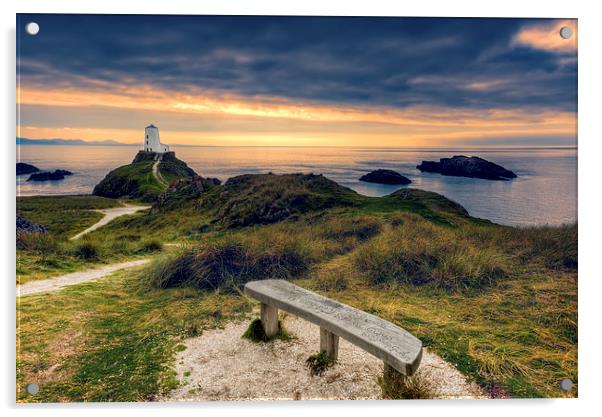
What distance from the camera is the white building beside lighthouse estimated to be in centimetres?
522

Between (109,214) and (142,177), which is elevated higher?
(142,177)

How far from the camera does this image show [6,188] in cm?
462

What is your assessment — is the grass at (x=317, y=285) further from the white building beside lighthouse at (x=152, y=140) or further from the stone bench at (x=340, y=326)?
the white building beside lighthouse at (x=152, y=140)

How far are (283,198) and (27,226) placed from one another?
3.02m

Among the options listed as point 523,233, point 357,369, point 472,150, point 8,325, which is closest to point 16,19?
point 8,325

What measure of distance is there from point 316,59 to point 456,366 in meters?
3.55

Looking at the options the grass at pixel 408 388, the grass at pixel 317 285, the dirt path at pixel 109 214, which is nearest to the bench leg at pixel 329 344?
the grass at pixel 408 388

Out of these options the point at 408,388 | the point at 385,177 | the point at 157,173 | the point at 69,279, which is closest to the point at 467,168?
the point at 385,177

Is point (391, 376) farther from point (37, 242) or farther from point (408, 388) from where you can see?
point (37, 242)

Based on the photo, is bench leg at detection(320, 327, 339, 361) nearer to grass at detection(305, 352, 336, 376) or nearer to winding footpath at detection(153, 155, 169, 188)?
grass at detection(305, 352, 336, 376)

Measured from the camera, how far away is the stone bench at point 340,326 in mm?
3244

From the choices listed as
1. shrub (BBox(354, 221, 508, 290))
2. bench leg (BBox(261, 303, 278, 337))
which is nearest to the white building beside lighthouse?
bench leg (BBox(261, 303, 278, 337))

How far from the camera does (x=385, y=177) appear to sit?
5.55 metres

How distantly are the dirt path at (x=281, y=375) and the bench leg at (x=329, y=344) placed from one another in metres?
0.15
